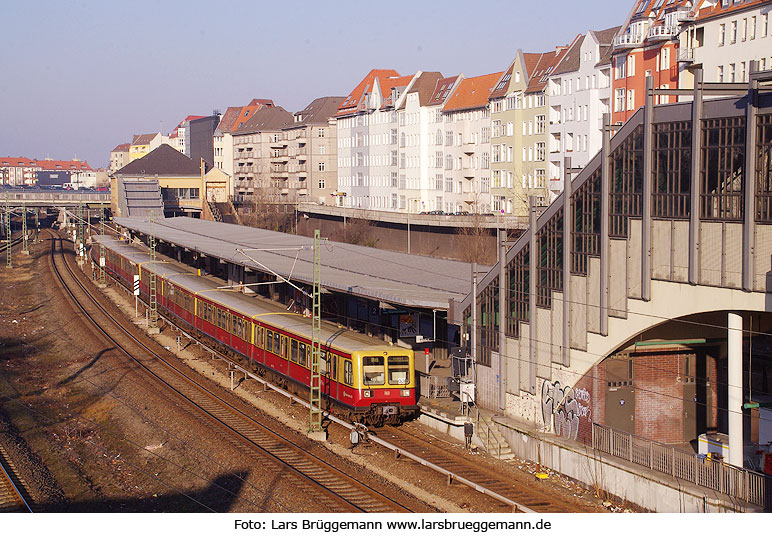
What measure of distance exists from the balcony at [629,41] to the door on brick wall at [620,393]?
38.1m

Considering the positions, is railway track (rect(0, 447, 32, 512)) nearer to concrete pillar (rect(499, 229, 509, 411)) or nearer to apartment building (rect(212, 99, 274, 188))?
concrete pillar (rect(499, 229, 509, 411))

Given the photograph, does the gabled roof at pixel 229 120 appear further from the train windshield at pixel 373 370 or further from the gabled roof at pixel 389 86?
the train windshield at pixel 373 370

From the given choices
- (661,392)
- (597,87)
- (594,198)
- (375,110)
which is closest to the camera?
(594,198)

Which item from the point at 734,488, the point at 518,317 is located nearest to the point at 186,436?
the point at 518,317

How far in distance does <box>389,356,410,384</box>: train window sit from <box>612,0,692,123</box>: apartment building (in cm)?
3523

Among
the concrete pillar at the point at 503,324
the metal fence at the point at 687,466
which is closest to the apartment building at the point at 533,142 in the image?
the concrete pillar at the point at 503,324

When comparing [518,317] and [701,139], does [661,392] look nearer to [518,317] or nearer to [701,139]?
[518,317]

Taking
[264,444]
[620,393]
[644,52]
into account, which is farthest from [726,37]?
[264,444]

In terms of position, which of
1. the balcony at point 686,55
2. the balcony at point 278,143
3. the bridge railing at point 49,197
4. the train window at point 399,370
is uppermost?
the balcony at point 278,143

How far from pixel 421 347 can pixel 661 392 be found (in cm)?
→ 1330

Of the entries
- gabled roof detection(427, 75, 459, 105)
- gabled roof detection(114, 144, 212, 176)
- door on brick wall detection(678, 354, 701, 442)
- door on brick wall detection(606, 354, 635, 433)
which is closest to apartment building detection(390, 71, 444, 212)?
gabled roof detection(427, 75, 459, 105)

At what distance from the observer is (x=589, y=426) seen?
24.4 m

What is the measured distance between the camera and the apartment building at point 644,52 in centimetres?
5591

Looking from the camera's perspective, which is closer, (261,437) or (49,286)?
(261,437)
